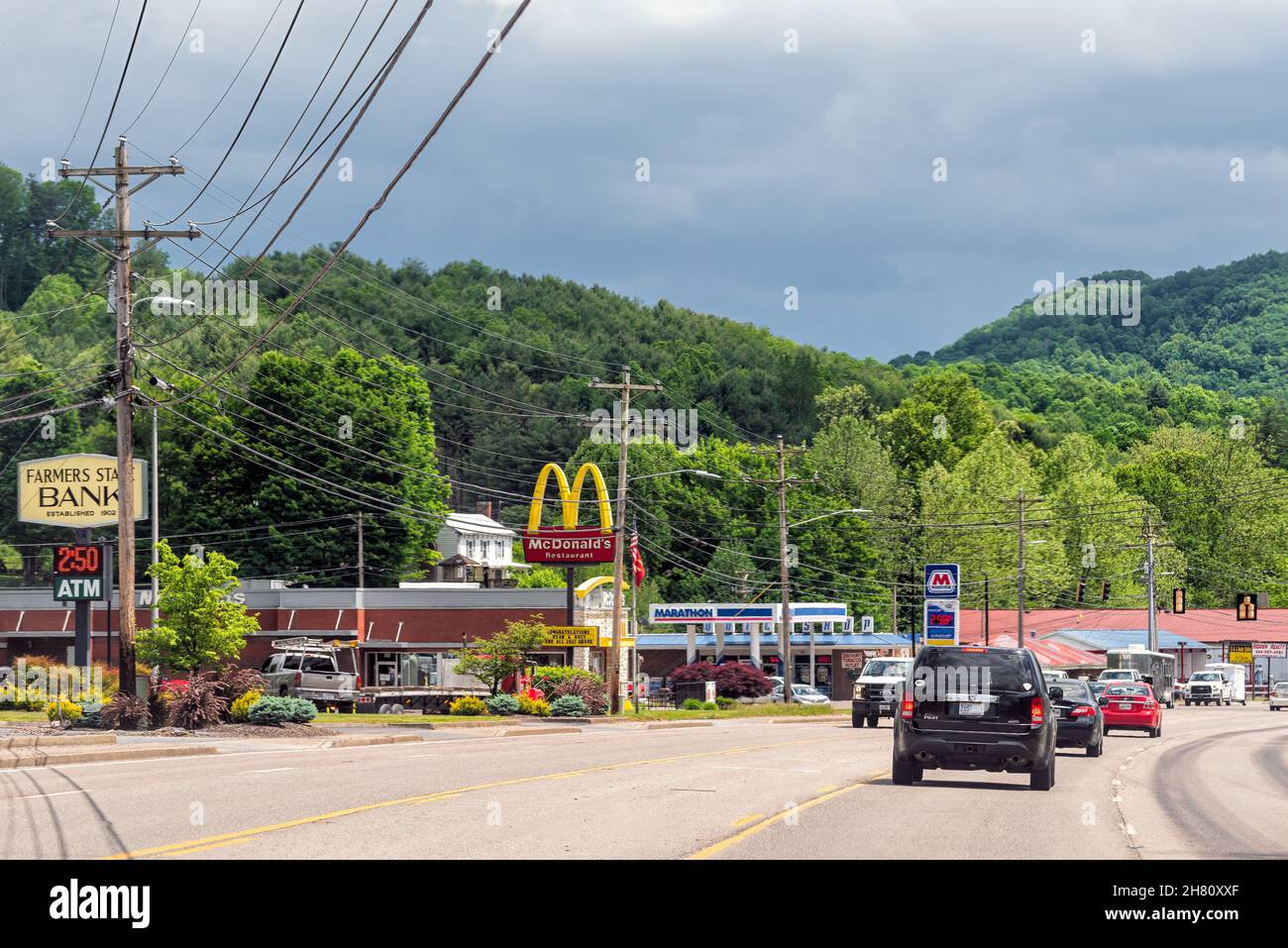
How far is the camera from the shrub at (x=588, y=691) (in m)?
49.2

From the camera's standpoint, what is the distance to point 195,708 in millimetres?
35188

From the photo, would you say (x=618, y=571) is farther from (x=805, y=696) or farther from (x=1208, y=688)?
(x=1208, y=688)

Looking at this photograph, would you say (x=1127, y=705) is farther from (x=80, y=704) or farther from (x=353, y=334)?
(x=353, y=334)

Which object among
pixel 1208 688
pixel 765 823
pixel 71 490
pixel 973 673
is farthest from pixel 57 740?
pixel 1208 688

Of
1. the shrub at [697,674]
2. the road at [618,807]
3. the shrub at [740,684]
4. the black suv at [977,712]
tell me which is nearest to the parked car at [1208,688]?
the shrub at [740,684]

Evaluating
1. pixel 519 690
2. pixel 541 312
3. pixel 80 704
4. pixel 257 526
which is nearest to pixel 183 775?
pixel 80 704

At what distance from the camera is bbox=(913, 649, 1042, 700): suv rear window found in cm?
2048

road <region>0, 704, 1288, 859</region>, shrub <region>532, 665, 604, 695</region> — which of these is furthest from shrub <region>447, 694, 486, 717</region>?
road <region>0, 704, 1288, 859</region>

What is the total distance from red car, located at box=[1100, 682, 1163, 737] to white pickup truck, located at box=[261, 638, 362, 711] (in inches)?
939

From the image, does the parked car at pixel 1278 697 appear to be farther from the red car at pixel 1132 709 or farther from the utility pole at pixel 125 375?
the utility pole at pixel 125 375

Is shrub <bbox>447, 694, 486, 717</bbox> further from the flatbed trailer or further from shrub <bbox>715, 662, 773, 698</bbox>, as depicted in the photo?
shrub <bbox>715, 662, 773, 698</bbox>

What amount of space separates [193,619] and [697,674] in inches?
1426

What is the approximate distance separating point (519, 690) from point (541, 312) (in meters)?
97.5

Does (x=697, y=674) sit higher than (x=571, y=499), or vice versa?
(x=571, y=499)
